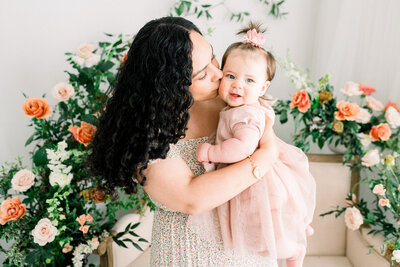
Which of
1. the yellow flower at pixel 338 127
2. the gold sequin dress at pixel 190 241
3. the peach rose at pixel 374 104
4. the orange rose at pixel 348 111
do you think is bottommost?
the gold sequin dress at pixel 190 241

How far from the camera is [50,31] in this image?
1829 millimetres

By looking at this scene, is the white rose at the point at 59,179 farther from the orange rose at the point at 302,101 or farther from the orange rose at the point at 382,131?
the orange rose at the point at 382,131

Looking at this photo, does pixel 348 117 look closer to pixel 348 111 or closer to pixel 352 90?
pixel 348 111

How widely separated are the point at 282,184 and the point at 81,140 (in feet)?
2.88

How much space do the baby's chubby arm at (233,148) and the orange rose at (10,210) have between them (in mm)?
903

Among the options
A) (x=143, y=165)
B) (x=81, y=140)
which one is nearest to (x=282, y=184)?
(x=143, y=165)

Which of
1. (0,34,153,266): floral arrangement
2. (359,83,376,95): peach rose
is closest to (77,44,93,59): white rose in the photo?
(0,34,153,266): floral arrangement

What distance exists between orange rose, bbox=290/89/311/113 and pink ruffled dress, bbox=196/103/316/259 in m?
0.69

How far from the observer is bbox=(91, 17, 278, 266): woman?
101 cm

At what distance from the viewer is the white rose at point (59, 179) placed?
1.48 m

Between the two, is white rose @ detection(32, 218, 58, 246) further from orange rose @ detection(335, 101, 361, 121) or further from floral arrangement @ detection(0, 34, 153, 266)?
orange rose @ detection(335, 101, 361, 121)

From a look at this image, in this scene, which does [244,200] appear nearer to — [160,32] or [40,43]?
[160,32]

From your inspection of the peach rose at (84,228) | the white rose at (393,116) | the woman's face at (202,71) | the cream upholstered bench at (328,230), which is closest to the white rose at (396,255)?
the cream upholstered bench at (328,230)

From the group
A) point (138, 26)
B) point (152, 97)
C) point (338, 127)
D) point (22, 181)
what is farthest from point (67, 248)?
point (338, 127)
